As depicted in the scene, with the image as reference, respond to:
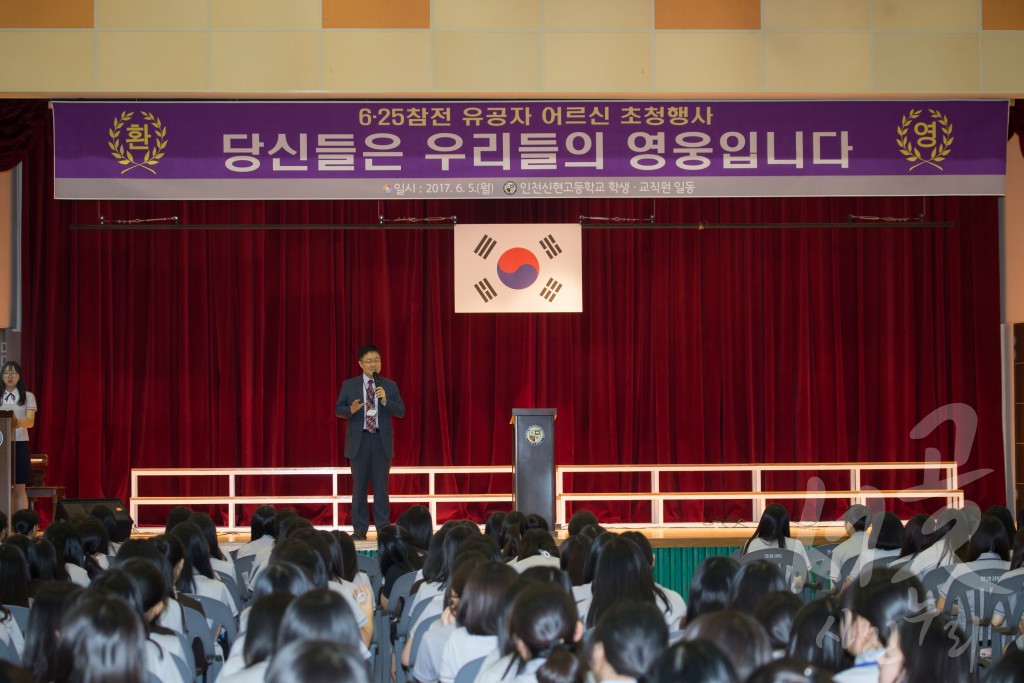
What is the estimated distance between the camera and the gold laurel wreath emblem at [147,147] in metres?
7.86

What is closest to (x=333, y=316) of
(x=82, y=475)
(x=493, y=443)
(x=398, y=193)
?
(x=493, y=443)

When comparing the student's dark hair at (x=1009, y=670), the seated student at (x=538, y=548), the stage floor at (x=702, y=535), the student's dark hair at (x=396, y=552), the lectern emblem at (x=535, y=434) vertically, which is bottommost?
the stage floor at (x=702, y=535)

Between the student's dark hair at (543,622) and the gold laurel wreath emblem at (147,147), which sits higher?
the gold laurel wreath emblem at (147,147)

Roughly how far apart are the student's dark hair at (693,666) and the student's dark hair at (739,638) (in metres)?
0.36

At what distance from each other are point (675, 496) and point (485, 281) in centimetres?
215

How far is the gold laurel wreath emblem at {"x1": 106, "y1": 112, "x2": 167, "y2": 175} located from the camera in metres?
7.86

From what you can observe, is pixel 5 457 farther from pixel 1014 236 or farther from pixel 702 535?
pixel 1014 236

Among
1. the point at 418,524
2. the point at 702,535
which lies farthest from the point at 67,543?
the point at 702,535

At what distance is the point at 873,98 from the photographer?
798 cm

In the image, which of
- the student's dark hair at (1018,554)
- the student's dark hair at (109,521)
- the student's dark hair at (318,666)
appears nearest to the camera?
the student's dark hair at (318,666)

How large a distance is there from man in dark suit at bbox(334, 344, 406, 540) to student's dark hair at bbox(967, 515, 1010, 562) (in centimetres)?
387

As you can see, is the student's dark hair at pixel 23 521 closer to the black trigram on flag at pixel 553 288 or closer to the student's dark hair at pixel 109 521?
the student's dark hair at pixel 109 521

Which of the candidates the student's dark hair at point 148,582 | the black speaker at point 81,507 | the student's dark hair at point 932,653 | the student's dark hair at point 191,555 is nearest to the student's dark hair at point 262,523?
the student's dark hair at point 191,555

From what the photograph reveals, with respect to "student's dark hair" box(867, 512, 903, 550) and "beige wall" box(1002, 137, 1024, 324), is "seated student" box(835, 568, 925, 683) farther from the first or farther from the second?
"beige wall" box(1002, 137, 1024, 324)
